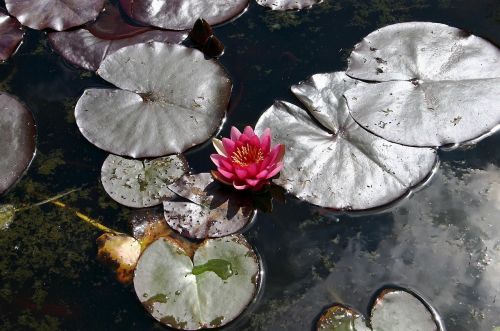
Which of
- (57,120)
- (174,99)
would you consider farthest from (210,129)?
(57,120)

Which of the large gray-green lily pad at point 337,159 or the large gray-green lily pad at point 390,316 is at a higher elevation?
the large gray-green lily pad at point 337,159

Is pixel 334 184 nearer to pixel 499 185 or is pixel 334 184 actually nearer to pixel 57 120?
pixel 499 185

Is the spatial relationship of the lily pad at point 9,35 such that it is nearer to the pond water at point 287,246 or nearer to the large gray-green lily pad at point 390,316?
the pond water at point 287,246

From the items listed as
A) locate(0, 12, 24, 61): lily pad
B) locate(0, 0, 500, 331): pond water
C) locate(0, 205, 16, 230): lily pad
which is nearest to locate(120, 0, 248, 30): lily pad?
locate(0, 0, 500, 331): pond water

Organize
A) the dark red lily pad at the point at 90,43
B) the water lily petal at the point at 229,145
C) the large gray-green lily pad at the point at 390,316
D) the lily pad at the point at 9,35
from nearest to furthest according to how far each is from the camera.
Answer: the large gray-green lily pad at the point at 390,316 → the water lily petal at the point at 229,145 → the dark red lily pad at the point at 90,43 → the lily pad at the point at 9,35

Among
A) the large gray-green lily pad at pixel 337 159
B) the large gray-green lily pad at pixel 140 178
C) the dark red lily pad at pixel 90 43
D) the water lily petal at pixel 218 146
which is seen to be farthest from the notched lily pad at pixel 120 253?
the dark red lily pad at pixel 90 43

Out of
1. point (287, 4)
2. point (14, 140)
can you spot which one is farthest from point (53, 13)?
point (287, 4)
